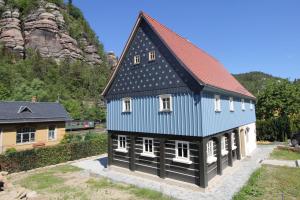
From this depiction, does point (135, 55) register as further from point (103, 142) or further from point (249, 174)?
point (103, 142)

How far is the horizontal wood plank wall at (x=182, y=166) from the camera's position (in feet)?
43.8

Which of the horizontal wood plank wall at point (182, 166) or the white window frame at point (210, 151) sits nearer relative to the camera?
the horizontal wood plank wall at point (182, 166)

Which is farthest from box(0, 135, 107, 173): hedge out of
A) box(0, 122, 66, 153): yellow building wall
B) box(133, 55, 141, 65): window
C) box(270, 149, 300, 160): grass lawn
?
box(270, 149, 300, 160): grass lawn

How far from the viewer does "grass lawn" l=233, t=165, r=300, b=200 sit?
12031 millimetres

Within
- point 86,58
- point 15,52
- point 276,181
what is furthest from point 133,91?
point 86,58

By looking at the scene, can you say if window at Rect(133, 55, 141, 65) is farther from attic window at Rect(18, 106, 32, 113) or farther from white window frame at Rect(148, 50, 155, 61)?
attic window at Rect(18, 106, 32, 113)

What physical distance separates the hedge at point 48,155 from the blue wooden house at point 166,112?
6.61m

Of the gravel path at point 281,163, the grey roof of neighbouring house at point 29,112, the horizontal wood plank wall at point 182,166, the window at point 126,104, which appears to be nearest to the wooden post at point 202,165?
the horizontal wood plank wall at point 182,166

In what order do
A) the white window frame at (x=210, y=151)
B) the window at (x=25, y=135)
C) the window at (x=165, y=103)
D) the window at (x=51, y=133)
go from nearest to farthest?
the white window frame at (x=210, y=151), the window at (x=165, y=103), the window at (x=25, y=135), the window at (x=51, y=133)

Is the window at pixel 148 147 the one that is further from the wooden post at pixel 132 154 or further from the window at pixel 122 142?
the window at pixel 122 142

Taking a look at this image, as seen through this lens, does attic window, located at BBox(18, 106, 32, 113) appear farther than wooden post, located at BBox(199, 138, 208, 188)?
Yes

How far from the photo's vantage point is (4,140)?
23781mm

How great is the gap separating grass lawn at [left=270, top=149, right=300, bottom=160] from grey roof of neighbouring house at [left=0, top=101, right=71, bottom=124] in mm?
26045

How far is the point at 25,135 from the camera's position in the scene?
1019 inches
